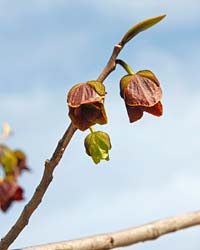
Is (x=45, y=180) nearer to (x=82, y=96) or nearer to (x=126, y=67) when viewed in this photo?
(x=82, y=96)

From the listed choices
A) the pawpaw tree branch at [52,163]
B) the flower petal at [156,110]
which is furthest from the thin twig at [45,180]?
the flower petal at [156,110]

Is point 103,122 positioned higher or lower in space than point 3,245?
higher

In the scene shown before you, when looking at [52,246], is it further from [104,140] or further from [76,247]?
[104,140]

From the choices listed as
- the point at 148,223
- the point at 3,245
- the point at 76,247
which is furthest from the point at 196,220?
the point at 3,245

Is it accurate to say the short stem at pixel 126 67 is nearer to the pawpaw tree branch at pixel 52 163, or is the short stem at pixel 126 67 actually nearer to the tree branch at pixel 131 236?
the pawpaw tree branch at pixel 52 163

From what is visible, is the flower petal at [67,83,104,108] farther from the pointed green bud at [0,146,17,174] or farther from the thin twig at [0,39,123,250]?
the pointed green bud at [0,146,17,174]
